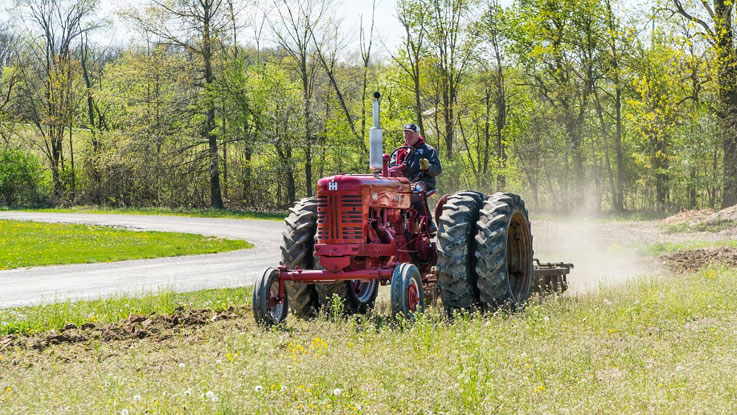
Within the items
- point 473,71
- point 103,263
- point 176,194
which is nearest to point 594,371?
point 103,263

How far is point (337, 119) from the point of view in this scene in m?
37.3

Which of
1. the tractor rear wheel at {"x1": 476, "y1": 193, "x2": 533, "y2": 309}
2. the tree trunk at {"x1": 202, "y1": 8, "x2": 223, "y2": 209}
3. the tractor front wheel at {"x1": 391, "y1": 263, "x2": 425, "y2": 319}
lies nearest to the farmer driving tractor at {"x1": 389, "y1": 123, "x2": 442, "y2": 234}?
the tractor rear wheel at {"x1": 476, "y1": 193, "x2": 533, "y2": 309}

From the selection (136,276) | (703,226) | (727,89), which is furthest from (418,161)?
(727,89)

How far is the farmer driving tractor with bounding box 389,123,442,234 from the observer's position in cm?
934

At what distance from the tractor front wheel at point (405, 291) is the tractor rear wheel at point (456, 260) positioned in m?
0.45

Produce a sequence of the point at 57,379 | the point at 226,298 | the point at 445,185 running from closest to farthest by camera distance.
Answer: the point at 57,379 → the point at 226,298 → the point at 445,185

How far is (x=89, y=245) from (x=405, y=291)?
16.5 metres

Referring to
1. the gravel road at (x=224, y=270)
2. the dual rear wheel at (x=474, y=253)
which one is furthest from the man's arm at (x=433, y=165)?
the gravel road at (x=224, y=270)

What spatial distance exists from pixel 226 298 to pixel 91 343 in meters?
A: 3.45

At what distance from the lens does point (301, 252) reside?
870 centimetres

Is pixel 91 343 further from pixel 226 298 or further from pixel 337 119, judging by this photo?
pixel 337 119

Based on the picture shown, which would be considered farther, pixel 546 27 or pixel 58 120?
pixel 58 120

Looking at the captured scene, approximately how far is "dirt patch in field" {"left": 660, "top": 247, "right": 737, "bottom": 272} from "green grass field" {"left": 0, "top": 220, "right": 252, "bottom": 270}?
1188 centimetres

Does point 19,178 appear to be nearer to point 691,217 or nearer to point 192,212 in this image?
point 192,212
